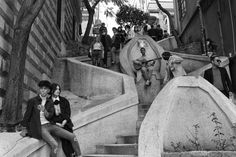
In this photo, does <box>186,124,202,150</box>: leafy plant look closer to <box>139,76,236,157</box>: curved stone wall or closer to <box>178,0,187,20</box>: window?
<box>139,76,236,157</box>: curved stone wall

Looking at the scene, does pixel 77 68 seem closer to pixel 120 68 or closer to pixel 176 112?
pixel 120 68

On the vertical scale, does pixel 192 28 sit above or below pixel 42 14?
above

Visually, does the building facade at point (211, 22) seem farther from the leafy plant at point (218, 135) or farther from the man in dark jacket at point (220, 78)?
the leafy plant at point (218, 135)

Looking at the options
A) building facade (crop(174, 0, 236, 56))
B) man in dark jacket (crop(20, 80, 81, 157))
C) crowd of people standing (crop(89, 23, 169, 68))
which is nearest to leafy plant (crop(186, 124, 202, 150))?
man in dark jacket (crop(20, 80, 81, 157))

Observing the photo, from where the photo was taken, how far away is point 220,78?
6684 mm

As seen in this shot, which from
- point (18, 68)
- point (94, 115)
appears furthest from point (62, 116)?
point (18, 68)

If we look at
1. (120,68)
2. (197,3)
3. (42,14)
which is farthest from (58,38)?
(197,3)

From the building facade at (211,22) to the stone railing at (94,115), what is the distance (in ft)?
16.2

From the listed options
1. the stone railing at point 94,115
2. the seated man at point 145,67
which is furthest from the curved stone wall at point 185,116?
the seated man at point 145,67

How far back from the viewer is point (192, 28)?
17453mm

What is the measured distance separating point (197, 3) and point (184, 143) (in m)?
12.2

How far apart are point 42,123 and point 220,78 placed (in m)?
4.49

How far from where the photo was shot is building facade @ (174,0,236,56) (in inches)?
413

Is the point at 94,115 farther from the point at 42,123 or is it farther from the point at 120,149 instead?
the point at 42,123
